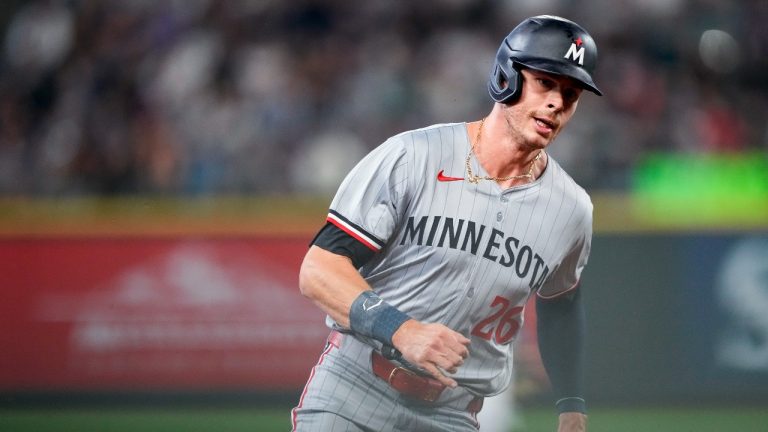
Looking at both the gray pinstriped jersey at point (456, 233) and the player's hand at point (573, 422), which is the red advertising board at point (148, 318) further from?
the gray pinstriped jersey at point (456, 233)

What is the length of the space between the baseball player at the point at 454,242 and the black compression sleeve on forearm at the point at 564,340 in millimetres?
217

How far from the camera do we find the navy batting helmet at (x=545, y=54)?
3.50 meters

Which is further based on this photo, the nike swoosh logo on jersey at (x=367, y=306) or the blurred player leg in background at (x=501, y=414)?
the blurred player leg in background at (x=501, y=414)

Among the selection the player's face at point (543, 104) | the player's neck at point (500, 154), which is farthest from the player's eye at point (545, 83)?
the player's neck at point (500, 154)

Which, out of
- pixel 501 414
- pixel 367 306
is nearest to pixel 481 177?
pixel 367 306

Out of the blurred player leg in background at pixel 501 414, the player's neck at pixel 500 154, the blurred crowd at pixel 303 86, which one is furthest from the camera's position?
the blurred crowd at pixel 303 86

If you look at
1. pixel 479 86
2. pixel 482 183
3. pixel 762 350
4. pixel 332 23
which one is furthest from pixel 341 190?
pixel 332 23

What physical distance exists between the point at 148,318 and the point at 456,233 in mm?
5283

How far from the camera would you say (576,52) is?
352 centimetres

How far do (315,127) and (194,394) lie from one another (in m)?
2.46

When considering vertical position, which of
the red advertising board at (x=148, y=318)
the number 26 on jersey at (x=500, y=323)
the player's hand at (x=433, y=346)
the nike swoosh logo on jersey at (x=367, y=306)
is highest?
the number 26 on jersey at (x=500, y=323)

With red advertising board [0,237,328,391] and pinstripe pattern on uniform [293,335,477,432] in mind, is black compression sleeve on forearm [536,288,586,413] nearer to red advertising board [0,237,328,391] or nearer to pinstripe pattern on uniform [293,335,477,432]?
pinstripe pattern on uniform [293,335,477,432]

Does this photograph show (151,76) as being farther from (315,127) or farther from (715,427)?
(715,427)

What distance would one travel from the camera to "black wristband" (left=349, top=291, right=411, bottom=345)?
3.32 m
